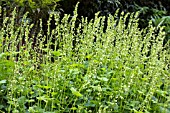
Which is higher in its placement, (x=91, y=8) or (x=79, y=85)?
(x=91, y=8)

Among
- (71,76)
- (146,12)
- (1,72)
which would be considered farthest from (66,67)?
(146,12)

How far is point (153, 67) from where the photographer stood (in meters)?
2.73

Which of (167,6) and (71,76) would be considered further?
(167,6)

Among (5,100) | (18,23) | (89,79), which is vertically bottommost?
(5,100)

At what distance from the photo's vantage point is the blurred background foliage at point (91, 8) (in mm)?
4203

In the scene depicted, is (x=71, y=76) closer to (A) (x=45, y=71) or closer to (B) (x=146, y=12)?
(A) (x=45, y=71)

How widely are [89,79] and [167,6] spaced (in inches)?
176

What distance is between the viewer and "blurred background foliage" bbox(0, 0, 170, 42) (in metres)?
4.20

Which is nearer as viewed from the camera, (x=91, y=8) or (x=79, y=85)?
(x=79, y=85)

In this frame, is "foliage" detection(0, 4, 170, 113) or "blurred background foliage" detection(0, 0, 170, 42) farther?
"blurred background foliage" detection(0, 0, 170, 42)

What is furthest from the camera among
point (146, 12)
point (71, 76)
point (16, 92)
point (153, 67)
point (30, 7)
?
point (146, 12)

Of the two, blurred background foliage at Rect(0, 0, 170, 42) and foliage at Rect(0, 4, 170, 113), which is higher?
blurred background foliage at Rect(0, 0, 170, 42)

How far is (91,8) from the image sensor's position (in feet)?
17.1

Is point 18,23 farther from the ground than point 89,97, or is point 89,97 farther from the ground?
point 18,23
